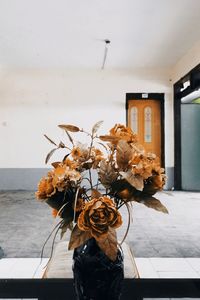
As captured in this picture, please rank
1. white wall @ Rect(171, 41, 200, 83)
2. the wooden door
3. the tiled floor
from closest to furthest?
the tiled floor
white wall @ Rect(171, 41, 200, 83)
the wooden door

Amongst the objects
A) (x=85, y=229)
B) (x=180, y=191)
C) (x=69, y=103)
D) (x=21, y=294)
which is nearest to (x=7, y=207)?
(x=69, y=103)

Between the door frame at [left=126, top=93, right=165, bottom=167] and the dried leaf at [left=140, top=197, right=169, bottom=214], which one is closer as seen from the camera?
the dried leaf at [left=140, top=197, right=169, bottom=214]

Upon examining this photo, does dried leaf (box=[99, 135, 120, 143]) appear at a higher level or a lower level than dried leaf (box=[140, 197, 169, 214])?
higher

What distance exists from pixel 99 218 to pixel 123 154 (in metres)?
0.24

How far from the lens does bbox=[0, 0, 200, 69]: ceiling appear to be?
4969mm

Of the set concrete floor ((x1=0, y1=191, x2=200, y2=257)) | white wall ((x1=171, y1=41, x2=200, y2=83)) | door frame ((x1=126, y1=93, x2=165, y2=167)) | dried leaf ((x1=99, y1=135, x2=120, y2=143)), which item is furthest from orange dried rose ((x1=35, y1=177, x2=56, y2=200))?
door frame ((x1=126, y1=93, x2=165, y2=167))

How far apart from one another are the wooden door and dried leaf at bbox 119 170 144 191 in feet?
26.2

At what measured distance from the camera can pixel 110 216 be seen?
889mm

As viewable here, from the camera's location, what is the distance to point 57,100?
28.9ft

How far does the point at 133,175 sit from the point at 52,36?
5949 millimetres

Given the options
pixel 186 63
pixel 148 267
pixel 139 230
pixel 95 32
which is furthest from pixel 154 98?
pixel 148 267

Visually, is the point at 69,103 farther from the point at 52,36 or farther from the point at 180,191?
the point at 180,191

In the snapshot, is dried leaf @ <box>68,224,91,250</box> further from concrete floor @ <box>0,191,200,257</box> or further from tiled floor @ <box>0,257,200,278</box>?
concrete floor @ <box>0,191,200,257</box>

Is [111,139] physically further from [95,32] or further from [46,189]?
[95,32]
